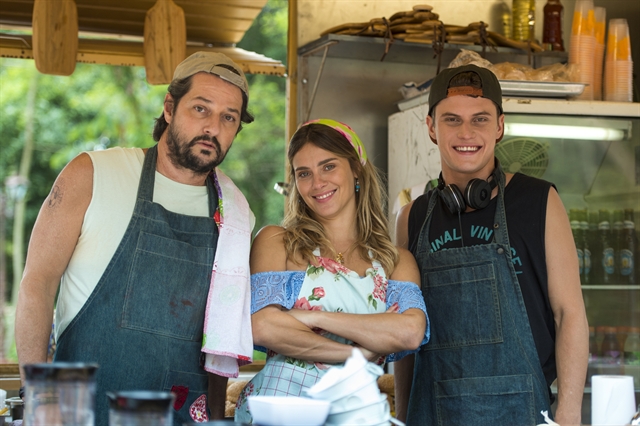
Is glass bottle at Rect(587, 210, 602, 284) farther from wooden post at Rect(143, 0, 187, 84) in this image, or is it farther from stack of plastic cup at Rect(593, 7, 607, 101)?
wooden post at Rect(143, 0, 187, 84)

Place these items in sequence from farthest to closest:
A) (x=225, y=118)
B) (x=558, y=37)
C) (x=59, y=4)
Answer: (x=558, y=37)
(x=59, y=4)
(x=225, y=118)

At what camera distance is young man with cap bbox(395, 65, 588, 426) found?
8.07ft

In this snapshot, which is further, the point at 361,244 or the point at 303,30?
the point at 303,30

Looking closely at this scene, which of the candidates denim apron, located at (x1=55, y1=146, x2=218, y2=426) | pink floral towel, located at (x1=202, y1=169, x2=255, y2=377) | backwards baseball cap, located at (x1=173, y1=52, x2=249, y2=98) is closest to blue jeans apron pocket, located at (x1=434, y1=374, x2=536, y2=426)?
pink floral towel, located at (x1=202, y1=169, x2=255, y2=377)

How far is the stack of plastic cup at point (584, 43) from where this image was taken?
3969 millimetres

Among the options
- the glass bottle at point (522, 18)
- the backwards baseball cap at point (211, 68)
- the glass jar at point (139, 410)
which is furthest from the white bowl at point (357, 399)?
the glass bottle at point (522, 18)

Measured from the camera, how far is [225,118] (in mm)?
2520

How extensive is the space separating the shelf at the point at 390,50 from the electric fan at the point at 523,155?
0.58m

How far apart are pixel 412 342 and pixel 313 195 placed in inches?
22.2

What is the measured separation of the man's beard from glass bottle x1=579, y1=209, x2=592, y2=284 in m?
2.17

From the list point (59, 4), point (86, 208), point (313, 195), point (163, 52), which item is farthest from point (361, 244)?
point (59, 4)

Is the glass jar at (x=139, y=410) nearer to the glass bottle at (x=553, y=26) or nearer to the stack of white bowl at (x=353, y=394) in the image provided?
the stack of white bowl at (x=353, y=394)

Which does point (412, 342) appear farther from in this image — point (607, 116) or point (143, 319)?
point (607, 116)

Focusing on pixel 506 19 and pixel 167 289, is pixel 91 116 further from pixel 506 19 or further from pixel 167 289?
pixel 167 289
